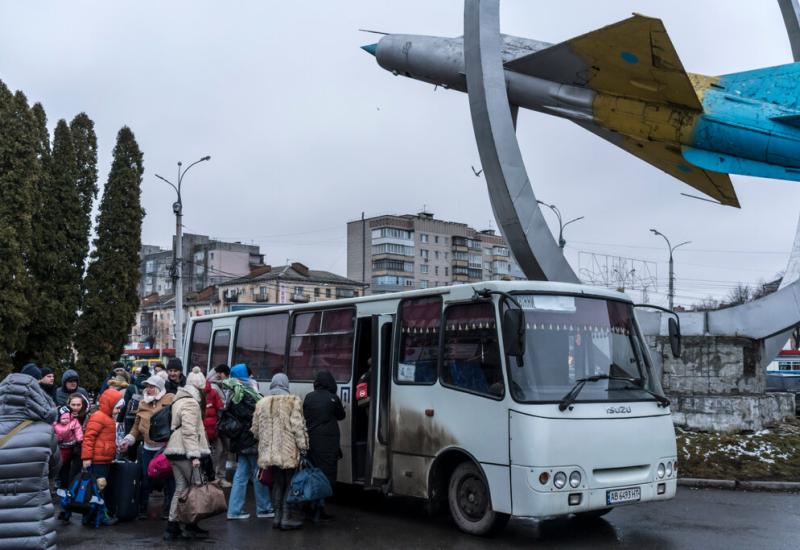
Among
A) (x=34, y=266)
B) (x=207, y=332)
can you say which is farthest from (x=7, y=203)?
(x=207, y=332)

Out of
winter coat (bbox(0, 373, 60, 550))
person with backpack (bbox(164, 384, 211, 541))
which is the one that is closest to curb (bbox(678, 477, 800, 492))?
person with backpack (bbox(164, 384, 211, 541))

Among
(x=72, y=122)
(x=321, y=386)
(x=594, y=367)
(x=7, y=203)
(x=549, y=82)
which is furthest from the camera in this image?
(x=72, y=122)

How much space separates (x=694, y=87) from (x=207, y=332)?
10365 mm

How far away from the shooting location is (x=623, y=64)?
14625mm

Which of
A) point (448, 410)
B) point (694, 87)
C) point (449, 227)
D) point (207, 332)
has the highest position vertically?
point (449, 227)

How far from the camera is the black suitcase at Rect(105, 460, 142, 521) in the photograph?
9125 millimetres

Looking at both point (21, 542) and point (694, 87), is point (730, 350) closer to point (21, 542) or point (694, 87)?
point (694, 87)

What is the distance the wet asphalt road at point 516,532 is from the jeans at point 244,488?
241 mm

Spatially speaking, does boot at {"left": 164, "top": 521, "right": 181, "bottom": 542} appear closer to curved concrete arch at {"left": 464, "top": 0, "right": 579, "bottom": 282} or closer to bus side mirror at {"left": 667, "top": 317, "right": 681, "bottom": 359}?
bus side mirror at {"left": 667, "top": 317, "right": 681, "bottom": 359}

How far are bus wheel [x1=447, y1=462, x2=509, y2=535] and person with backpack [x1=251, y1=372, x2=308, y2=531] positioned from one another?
1.69 metres

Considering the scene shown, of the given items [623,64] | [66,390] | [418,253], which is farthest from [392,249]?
[66,390]

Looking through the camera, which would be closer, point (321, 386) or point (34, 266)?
point (321, 386)

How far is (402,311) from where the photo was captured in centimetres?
960

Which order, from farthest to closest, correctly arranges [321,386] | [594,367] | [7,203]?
[7,203] → [321,386] → [594,367]
